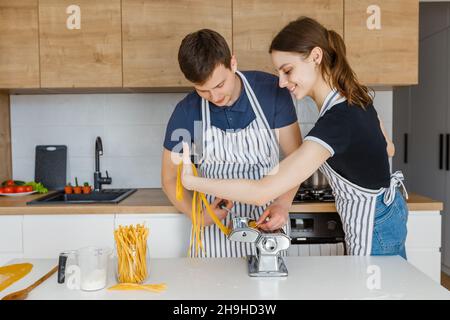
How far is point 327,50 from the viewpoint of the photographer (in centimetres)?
129

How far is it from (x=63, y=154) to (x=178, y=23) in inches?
43.5

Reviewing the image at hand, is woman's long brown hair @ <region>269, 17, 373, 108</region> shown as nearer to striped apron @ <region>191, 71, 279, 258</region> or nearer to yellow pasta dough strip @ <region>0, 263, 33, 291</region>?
striped apron @ <region>191, 71, 279, 258</region>

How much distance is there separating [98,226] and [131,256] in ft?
3.51

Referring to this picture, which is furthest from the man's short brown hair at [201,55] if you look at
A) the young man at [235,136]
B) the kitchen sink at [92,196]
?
the kitchen sink at [92,196]

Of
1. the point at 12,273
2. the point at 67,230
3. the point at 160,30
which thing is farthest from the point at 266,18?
the point at 12,273

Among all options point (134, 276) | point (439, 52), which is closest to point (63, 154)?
point (134, 276)

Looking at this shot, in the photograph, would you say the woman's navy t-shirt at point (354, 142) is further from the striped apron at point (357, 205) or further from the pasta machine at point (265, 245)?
the pasta machine at point (265, 245)

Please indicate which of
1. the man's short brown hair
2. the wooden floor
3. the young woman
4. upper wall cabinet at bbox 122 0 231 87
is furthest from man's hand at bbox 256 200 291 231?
the wooden floor

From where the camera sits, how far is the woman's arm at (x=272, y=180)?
3.85 feet

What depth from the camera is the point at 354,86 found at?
1267 millimetres

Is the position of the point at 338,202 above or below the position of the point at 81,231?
above

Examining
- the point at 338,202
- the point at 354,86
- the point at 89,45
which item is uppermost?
the point at 89,45

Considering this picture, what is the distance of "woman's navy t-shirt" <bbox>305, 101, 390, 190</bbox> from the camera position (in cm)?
118
